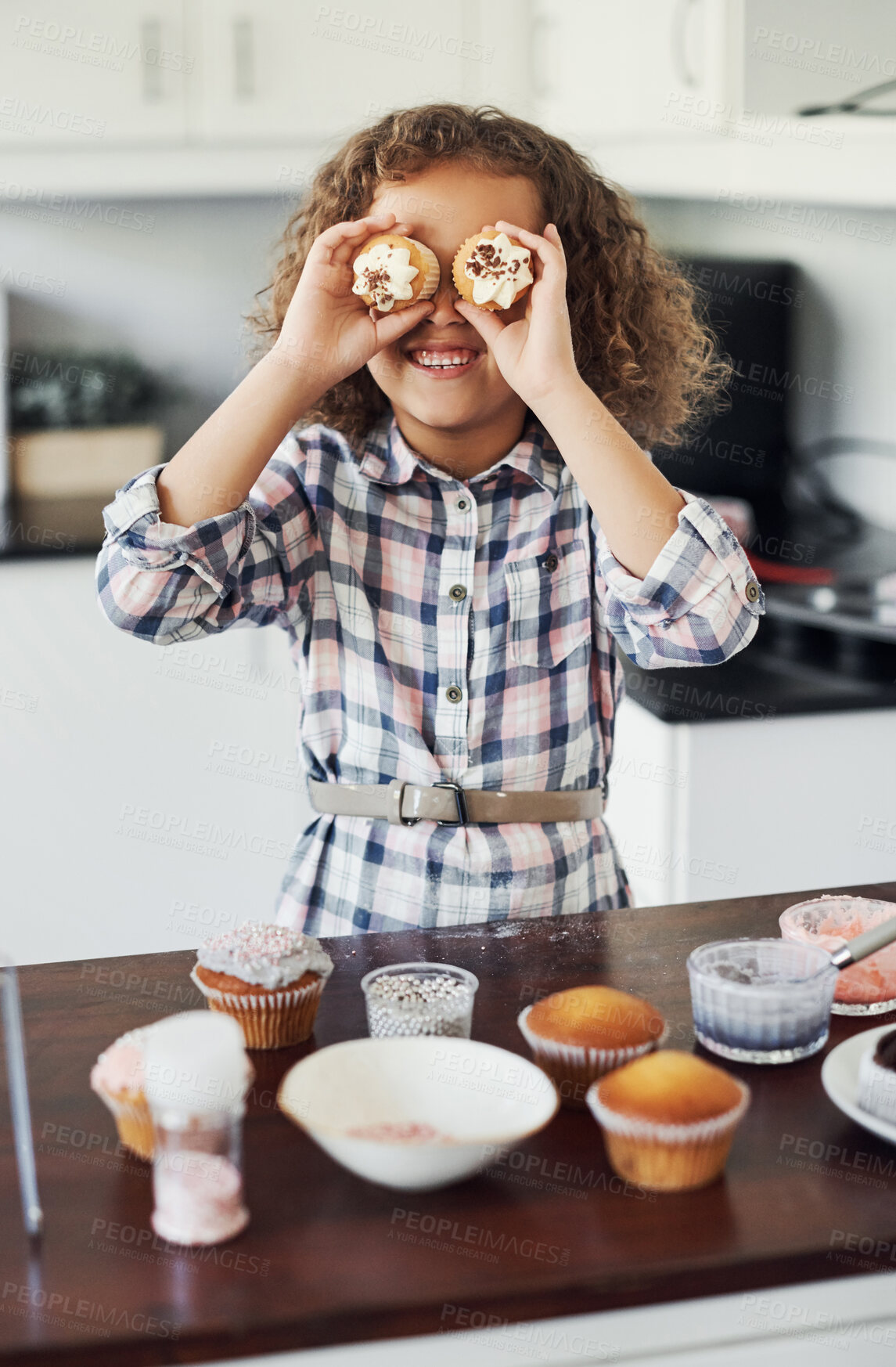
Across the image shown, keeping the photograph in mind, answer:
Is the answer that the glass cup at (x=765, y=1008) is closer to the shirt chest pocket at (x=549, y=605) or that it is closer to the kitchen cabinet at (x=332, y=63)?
the shirt chest pocket at (x=549, y=605)

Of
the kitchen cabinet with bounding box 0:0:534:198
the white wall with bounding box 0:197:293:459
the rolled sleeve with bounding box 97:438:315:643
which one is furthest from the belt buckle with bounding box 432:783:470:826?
the white wall with bounding box 0:197:293:459

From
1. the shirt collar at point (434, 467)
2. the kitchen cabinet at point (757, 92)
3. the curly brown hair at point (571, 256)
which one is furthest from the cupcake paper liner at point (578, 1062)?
the kitchen cabinet at point (757, 92)

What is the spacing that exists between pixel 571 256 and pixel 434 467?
11.3 inches

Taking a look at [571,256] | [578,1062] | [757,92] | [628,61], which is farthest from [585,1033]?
[628,61]

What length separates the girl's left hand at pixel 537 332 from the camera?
1.16m

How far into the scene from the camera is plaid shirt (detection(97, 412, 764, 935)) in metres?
1.27

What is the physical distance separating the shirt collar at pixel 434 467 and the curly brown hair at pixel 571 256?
0.16 feet

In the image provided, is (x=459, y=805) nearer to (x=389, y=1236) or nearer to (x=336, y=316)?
(x=336, y=316)

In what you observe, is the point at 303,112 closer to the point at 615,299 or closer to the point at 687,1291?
the point at 615,299

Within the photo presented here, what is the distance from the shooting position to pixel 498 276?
3.78 ft

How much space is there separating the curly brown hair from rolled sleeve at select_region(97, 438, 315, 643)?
0.16 m

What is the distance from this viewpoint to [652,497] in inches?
44.7

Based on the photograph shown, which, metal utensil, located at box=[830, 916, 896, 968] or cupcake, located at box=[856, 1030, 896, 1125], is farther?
metal utensil, located at box=[830, 916, 896, 968]

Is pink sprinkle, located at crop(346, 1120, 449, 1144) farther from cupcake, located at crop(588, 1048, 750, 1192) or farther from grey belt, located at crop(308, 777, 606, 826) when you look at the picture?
grey belt, located at crop(308, 777, 606, 826)
